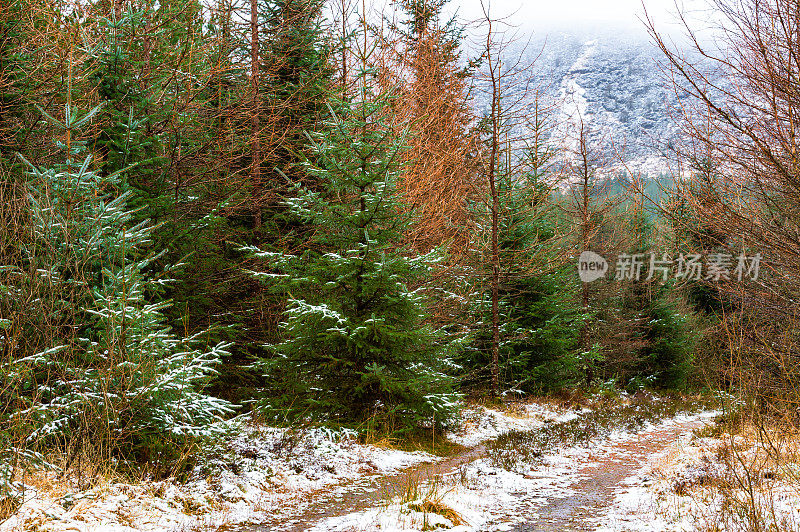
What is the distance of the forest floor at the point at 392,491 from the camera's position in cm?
498

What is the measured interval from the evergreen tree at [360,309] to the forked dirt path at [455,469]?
4.57ft

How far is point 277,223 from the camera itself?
13766 millimetres

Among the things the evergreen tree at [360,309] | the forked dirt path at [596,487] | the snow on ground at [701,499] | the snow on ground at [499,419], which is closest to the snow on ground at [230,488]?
the evergreen tree at [360,309]

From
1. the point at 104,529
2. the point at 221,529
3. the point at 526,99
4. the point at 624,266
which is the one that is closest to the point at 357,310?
the point at 221,529

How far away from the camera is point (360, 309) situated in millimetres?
9477

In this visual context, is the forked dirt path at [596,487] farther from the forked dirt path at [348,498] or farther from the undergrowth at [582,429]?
the forked dirt path at [348,498]

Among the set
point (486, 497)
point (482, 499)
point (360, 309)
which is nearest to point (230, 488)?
point (482, 499)

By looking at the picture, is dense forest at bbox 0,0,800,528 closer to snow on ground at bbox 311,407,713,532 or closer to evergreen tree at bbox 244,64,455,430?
evergreen tree at bbox 244,64,455,430

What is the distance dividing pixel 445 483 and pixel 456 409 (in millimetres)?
2864

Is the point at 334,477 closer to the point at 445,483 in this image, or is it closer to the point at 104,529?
the point at 445,483

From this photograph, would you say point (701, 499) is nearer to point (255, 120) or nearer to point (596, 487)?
point (596, 487)

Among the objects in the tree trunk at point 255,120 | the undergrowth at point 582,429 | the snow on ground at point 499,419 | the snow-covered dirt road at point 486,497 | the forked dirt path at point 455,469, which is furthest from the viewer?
the tree trunk at point 255,120

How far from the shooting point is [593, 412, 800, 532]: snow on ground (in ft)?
15.7

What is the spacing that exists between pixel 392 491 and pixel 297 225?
8.34m
